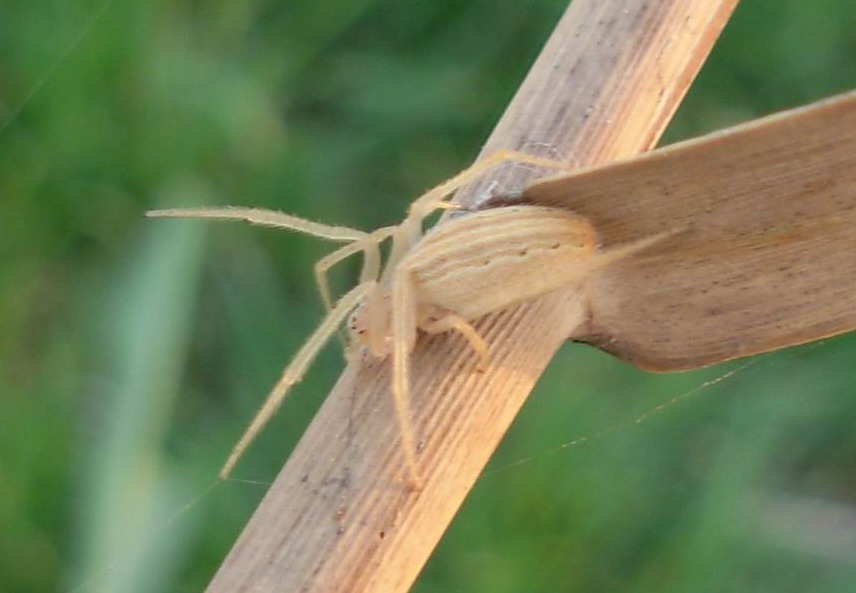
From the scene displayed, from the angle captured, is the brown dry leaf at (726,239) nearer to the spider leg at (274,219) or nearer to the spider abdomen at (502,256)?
the spider abdomen at (502,256)

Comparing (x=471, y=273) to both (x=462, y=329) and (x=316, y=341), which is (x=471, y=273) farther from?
(x=316, y=341)

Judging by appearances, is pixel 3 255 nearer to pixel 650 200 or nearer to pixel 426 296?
pixel 426 296

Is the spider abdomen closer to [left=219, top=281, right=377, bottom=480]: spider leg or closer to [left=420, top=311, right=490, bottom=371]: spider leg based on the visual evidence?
[left=420, top=311, right=490, bottom=371]: spider leg

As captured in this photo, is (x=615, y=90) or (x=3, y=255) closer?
(x=615, y=90)

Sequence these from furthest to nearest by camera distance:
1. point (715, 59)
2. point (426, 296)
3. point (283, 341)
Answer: point (715, 59), point (283, 341), point (426, 296)

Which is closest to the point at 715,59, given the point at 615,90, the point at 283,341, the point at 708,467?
the point at 708,467

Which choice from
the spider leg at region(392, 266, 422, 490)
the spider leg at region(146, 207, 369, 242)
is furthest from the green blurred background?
the spider leg at region(392, 266, 422, 490)
